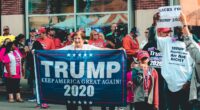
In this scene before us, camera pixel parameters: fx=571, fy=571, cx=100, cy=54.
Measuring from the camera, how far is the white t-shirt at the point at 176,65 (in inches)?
345

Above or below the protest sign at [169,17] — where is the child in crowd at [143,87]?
below

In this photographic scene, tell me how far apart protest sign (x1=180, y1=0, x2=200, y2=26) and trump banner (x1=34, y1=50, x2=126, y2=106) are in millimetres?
1801

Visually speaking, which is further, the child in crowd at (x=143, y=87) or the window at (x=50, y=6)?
the window at (x=50, y=6)

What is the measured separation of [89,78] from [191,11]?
7.71 feet

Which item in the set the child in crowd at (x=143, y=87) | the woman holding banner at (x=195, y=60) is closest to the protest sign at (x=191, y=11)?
the woman holding banner at (x=195, y=60)

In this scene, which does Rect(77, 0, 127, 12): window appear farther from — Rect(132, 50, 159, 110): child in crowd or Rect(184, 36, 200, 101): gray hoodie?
Rect(184, 36, 200, 101): gray hoodie

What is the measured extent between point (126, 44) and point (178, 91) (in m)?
6.20

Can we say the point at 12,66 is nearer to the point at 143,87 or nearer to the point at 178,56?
the point at 143,87

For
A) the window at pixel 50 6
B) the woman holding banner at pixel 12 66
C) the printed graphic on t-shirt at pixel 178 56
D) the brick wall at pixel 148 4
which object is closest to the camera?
the printed graphic on t-shirt at pixel 178 56

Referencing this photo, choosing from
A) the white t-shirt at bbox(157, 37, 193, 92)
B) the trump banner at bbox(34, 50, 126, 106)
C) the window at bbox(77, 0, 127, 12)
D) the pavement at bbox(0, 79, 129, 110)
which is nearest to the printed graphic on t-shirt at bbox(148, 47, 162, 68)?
the trump banner at bbox(34, 50, 126, 106)

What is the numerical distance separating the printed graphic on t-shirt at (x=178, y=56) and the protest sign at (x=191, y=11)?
3.32ft

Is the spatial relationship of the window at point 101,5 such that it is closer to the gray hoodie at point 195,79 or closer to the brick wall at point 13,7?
the brick wall at point 13,7

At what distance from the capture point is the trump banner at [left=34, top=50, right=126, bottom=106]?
9383 millimetres

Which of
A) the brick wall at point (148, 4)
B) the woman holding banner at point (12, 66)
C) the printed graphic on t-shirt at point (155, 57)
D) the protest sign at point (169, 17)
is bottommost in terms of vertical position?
the woman holding banner at point (12, 66)
